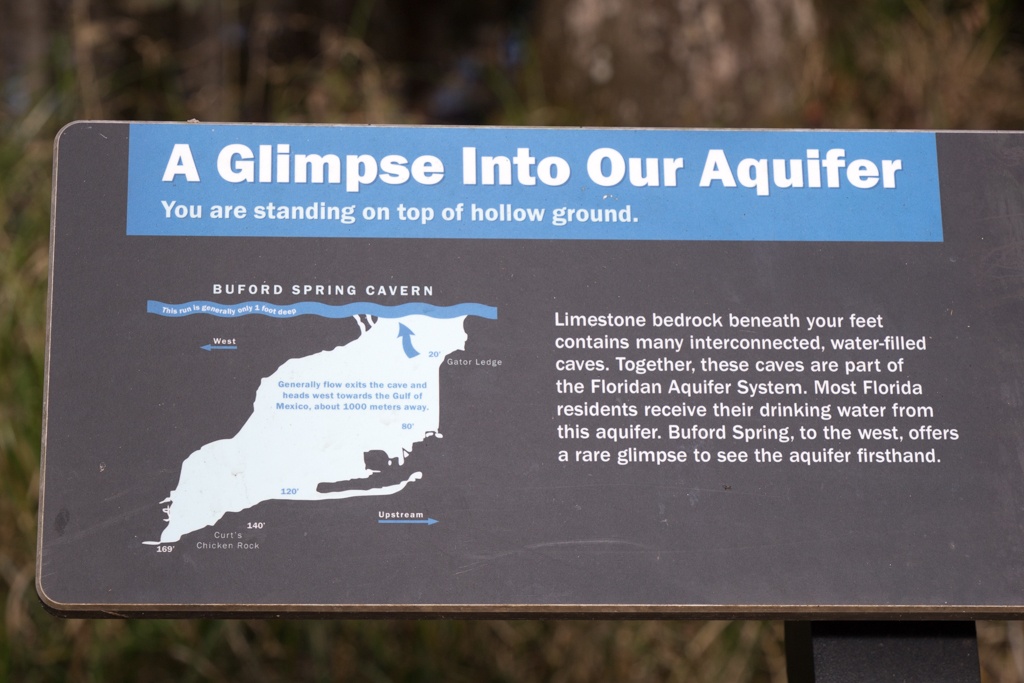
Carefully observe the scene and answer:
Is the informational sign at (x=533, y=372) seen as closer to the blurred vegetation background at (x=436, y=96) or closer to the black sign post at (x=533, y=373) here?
the black sign post at (x=533, y=373)

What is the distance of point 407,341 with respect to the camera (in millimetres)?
1604

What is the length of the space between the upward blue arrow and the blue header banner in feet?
0.55

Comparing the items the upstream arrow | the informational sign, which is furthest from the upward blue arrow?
the upstream arrow

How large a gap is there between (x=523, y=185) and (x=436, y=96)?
3.22 m

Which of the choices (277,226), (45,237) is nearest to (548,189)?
(277,226)

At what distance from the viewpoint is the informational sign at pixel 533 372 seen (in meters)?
1.52

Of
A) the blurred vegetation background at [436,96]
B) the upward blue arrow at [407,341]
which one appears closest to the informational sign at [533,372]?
the upward blue arrow at [407,341]

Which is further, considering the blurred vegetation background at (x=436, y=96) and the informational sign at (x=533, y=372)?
the blurred vegetation background at (x=436, y=96)

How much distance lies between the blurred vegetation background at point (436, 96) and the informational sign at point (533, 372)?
1246 mm

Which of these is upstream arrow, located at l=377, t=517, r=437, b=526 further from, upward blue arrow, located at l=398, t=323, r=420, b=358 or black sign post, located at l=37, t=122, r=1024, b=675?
upward blue arrow, located at l=398, t=323, r=420, b=358

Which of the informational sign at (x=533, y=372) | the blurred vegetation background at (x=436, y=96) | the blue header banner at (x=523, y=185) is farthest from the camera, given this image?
the blurred vegetation background at (x=436, y=96)

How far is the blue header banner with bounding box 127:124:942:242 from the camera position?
65.5 inches

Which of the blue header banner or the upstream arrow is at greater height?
the blue header banner

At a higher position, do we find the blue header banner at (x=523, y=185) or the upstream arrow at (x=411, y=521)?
the blue header banner at (x=523, y=185)
